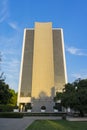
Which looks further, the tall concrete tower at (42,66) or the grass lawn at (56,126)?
the tall concrete tower at (42,66)

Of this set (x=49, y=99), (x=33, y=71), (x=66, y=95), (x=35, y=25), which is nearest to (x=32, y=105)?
(x=49, y=99)

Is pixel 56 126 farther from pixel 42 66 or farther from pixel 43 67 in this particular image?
pixel 42 66

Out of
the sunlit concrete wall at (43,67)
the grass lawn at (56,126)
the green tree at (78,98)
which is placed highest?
the sunlit concrete wall at (43,67)

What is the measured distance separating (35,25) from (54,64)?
739 inches

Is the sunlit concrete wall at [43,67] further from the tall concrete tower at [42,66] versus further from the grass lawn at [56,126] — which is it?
the grass lawn at [56,126]

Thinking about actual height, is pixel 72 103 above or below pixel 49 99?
below

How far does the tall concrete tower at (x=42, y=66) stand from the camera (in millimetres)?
98562

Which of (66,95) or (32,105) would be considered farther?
(32,105)

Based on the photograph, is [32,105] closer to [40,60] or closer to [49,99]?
[49,99]

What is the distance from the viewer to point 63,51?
4124 inches

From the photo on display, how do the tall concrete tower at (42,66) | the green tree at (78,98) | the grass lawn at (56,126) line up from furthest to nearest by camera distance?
the tall concrete tower at (42,66)
the green tree at (78,98)
the grass lawn at (56,126)

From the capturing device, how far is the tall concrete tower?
98.6 metres

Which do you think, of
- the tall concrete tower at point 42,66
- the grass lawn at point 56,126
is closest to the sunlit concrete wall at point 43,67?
the tall concrete tower at point 42,66

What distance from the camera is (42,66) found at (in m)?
100
